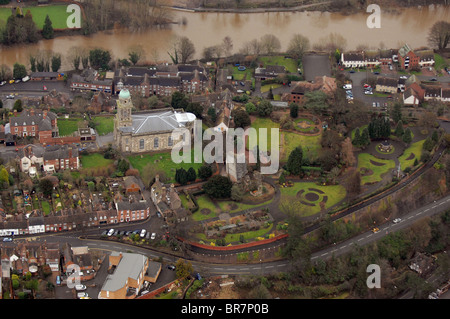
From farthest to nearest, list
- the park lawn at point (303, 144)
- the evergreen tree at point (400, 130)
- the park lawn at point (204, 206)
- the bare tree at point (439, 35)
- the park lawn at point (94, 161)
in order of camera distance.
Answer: the bare tree at point (439, 35)
the evergreen tree at point (400, 130)
the park lawn at point (303, 144)
the park lawn at point (94, 161)
the park lawn at point (204, 206)

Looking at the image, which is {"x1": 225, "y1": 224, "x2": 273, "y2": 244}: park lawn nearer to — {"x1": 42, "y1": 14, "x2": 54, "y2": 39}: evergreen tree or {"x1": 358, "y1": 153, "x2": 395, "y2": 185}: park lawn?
{"x1": 358, "y1": 153, "x2": 395, "y2": 185}: park lawn

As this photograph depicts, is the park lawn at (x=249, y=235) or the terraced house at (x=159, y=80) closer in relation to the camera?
the park lawn at (x=249, y=235)

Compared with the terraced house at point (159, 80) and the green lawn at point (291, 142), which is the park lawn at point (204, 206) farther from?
the terraced house at point (159, 80)

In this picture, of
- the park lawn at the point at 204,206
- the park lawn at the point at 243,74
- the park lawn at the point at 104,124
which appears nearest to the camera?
the park lawn at the point at 204,206

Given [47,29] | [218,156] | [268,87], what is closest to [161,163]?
[218,156]

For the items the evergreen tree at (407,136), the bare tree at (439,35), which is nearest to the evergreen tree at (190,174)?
the evergreen tree at (407,136)

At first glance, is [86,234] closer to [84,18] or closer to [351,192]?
[351,192]

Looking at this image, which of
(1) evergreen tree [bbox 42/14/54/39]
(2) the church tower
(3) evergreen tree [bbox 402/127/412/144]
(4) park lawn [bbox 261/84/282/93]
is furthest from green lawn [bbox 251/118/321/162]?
(1) evergreen tree [bbox 42/14/54/39]

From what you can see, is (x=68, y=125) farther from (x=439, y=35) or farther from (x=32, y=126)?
(x=439, y=35)
